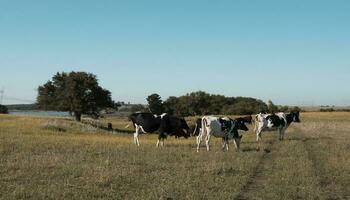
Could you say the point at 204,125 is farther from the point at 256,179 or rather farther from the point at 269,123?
the point at 256,179

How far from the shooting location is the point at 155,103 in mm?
135375

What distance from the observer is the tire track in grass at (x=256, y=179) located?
47.4 feet

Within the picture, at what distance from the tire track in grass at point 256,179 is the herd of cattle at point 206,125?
4.46m

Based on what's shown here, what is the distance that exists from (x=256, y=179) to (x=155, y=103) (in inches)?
4660

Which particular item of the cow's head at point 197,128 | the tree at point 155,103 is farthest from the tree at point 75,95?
the cow's head at point 197,128

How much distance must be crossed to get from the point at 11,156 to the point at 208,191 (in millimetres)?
10749

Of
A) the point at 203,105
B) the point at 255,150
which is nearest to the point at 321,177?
the point at 255,150

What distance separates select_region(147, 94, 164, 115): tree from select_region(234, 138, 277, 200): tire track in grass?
105 m

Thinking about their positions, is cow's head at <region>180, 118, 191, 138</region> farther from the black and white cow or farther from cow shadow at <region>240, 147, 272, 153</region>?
cow shadow at <region>240, 147, 272, 153</region>

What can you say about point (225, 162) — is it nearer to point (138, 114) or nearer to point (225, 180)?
point (225, 180)

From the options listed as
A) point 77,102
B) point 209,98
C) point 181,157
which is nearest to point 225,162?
point 181,157

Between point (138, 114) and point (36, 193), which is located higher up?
point (138, 114)

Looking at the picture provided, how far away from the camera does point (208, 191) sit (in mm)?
14547

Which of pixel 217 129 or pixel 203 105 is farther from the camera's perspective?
pixel 203 105
